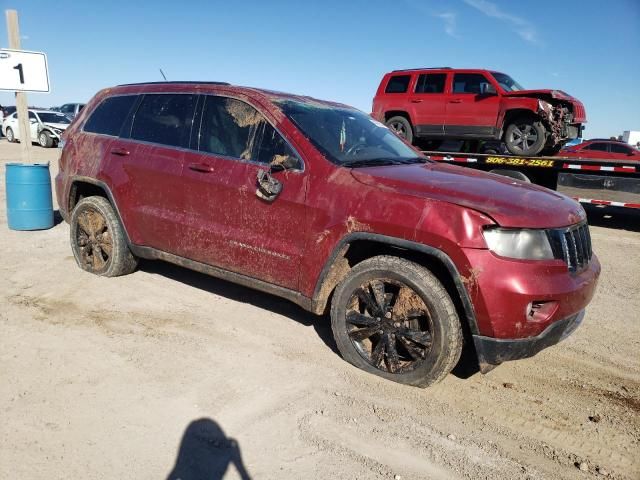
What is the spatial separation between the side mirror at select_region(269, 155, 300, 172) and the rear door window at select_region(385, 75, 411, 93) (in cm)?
807

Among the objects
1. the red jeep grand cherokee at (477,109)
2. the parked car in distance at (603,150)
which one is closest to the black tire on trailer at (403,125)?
the red jeep grand cherokee at (477,109)

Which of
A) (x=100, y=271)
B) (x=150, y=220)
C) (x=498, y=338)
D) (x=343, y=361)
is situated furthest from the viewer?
(x=100, y=271)

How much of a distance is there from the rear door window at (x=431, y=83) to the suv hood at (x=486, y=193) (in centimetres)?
740

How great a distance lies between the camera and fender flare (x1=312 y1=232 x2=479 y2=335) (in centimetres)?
275

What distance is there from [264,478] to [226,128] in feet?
8.43

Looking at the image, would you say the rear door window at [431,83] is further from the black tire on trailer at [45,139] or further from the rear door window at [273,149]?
the black tire on trailer at [45,139]

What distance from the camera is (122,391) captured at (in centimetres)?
290

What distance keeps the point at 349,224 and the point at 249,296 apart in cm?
188

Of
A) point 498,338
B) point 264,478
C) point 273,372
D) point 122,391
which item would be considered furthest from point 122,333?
point 498,338

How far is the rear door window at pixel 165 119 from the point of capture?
162 inches

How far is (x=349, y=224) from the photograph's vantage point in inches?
122

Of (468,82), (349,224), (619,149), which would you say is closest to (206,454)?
(349,224)

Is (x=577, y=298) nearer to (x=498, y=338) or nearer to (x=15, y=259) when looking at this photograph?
(x=498, y=338)

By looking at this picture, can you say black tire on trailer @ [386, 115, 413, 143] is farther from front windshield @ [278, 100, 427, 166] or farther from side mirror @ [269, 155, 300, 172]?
side mirror @ [269, 155, 300, 172]
